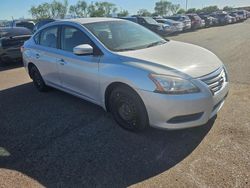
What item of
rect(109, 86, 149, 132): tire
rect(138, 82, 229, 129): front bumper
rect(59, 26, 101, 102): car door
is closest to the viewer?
rect(138, 82, 229, 129): front bumper

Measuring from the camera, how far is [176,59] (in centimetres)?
368

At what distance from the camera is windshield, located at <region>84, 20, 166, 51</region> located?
4219 millimetres

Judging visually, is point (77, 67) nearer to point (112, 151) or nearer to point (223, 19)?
point (112, 151)

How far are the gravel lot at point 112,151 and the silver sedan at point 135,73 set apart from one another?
327mm

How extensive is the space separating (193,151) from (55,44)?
3.35m

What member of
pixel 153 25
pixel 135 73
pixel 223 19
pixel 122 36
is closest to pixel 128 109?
pixel 135 73

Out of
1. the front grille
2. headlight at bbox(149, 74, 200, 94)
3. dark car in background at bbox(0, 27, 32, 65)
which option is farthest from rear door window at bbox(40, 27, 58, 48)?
dark car in background at bbox(0, 27, 32, 65)

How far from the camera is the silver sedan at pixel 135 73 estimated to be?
332cm

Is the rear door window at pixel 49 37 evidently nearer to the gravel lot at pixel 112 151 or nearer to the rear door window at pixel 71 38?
the rear door window at pixel 71 38

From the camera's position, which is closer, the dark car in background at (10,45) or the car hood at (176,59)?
the car hood at (176,59)

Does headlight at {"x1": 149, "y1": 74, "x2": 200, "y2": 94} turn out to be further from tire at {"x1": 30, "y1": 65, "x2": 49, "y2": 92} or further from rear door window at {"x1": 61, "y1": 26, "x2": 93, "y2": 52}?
tire at {"x1": 30, "y1": 65, "x2": 49, "y2": 92}

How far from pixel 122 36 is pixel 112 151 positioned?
2043mm

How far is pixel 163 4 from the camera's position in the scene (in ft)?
318

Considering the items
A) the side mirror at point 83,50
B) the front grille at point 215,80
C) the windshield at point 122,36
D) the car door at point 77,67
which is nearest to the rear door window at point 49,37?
the car door at point 77,67
